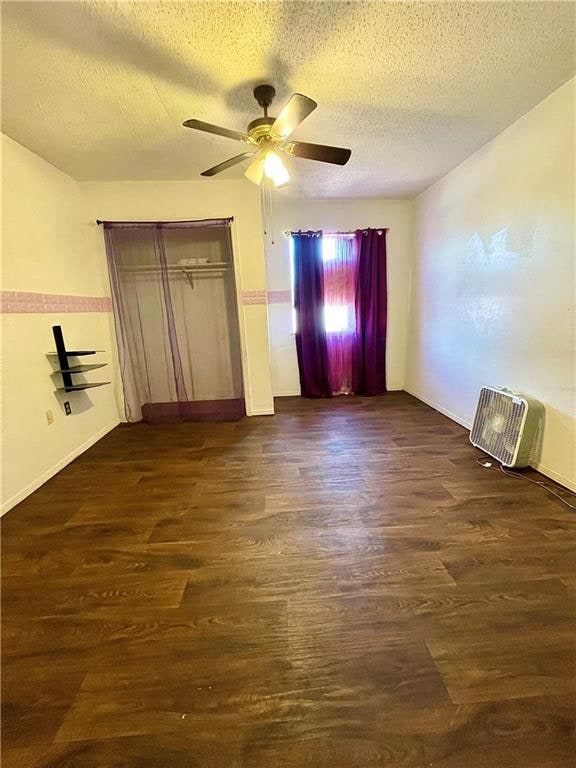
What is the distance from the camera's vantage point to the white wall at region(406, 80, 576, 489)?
2.13 metres

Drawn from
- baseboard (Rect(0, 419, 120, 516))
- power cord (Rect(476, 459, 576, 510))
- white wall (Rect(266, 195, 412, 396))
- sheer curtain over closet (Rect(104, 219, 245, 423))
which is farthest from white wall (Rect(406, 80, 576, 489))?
baseboard (Rect(0, 419, 120, 516))

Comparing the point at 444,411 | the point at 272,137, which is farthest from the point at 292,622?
the point at 444,411

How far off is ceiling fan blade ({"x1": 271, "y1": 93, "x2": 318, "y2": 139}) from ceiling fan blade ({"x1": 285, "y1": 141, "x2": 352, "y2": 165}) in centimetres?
10

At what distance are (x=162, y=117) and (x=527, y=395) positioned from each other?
322cm

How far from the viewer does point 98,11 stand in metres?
1.45

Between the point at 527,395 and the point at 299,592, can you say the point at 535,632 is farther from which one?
the point at 527,395

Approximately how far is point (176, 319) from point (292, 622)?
10.3ft

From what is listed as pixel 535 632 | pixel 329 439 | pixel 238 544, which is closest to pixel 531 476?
pixel 535 632

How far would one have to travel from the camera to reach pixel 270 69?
1816 mm

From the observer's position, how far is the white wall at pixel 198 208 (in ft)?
11.2

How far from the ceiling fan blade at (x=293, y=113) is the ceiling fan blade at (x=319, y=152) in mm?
96

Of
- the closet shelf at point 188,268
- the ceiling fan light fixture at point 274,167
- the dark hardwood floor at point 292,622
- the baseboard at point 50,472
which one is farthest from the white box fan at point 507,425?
the baseboard at point 50,472

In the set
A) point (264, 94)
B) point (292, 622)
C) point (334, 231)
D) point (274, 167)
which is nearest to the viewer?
point (292, 622)

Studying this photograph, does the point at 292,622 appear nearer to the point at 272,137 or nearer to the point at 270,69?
the point at 272,137
